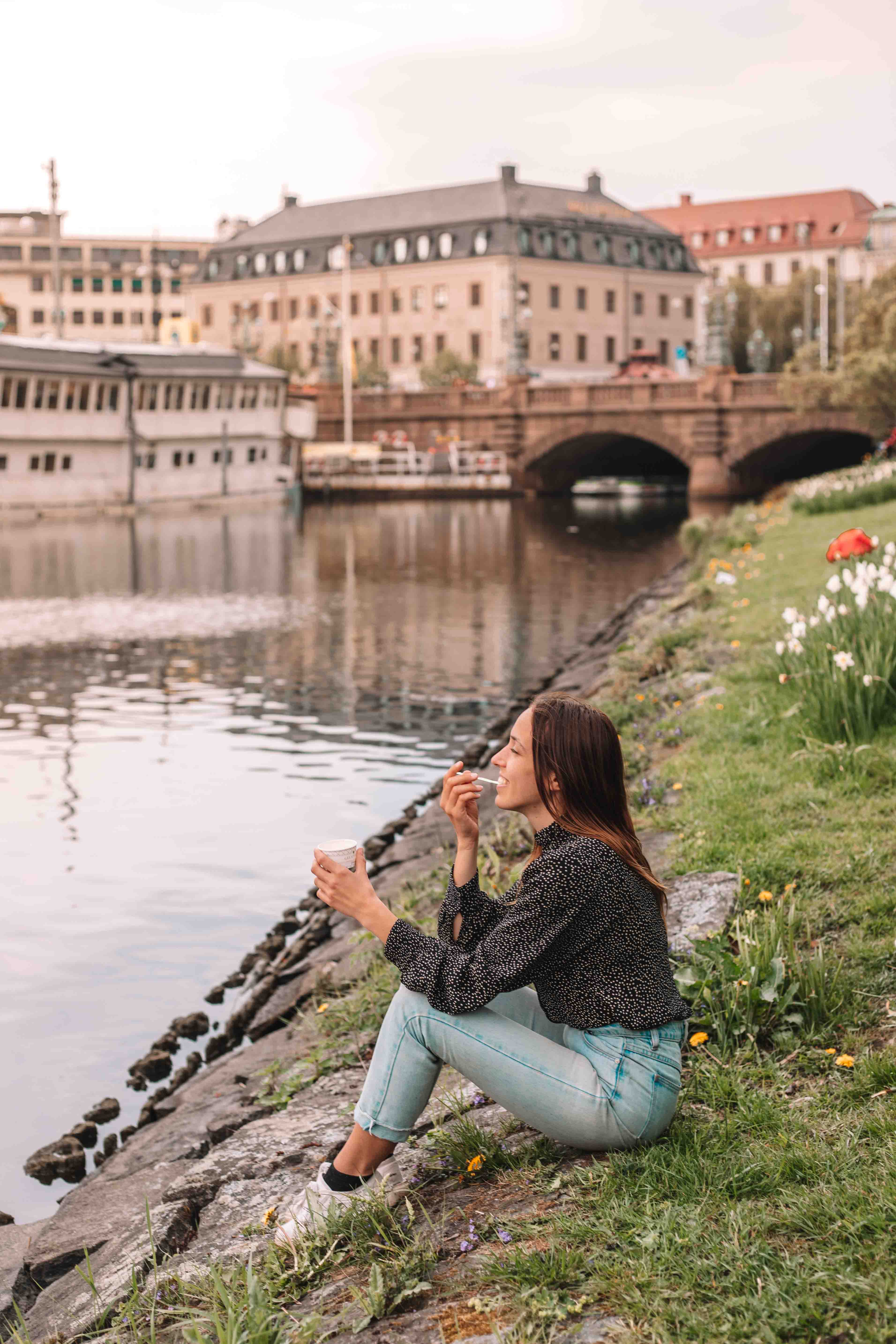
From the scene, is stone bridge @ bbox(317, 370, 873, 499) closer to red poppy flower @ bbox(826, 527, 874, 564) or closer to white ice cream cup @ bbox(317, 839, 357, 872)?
red poppy flower @ bbox(826, 527, 874, 564)

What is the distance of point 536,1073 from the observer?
4.10 m

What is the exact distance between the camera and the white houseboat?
48688 millimetres

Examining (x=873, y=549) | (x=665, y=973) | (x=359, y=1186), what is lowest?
(x=359, y=1186)

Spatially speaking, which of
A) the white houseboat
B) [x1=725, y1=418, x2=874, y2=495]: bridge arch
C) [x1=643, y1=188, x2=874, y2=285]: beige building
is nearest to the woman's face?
the white houseboat

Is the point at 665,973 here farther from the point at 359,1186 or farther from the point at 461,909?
the point at 359,1186

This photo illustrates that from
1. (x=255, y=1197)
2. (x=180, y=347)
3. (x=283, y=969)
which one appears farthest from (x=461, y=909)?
(x=180, y=347)

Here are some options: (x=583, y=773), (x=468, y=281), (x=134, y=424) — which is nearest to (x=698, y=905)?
(x=583, y=773)

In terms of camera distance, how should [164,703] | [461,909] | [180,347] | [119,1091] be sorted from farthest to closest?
[180,347] → [164,703] → [119,1091] → [461,909]

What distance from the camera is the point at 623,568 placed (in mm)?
32438

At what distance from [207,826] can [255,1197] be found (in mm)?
6725

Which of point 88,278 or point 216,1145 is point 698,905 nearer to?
point 216,1145

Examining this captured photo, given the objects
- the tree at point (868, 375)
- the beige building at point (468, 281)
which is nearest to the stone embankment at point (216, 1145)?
the tree at point (868, 375)

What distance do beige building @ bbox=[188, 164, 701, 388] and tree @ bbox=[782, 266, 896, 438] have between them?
132 ft

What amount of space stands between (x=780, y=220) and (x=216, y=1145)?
121 meters
